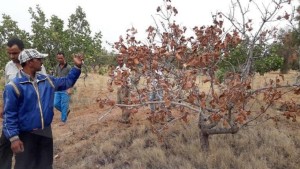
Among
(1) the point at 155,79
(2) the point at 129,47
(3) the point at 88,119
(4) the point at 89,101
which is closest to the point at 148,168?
(1) the point at 155,79

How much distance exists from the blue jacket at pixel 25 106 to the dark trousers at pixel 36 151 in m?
0.09

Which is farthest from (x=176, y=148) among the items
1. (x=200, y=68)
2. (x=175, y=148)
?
(x=200, y=68)

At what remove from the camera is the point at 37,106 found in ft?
13.5

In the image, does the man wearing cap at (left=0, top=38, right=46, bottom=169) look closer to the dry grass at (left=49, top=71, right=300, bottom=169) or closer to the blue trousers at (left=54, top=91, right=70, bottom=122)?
the dry grass at (left=49, top=71, right=300, bottom=169)

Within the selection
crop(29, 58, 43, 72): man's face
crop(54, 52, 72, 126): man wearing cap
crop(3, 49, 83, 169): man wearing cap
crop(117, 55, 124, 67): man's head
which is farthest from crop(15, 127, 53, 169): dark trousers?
crop(54, 52, 72, 126): man wearing cap

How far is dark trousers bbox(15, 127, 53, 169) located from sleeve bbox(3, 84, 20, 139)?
0.63ft

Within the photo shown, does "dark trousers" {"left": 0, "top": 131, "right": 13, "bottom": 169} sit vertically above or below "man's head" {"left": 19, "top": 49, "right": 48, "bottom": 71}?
below

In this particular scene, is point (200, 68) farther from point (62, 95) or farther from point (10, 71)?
point (62, 95)

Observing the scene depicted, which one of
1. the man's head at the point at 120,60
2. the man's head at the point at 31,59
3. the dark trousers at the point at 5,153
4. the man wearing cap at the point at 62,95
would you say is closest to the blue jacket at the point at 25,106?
the man's head at the point at 31,59

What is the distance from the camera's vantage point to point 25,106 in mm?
4090

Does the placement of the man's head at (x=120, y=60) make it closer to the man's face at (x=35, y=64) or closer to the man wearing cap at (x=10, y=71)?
the man's face at (x=35, y=64)

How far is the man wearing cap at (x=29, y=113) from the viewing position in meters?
4.04

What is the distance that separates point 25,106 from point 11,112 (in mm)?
158

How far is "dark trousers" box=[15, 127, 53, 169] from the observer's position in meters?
4.18
